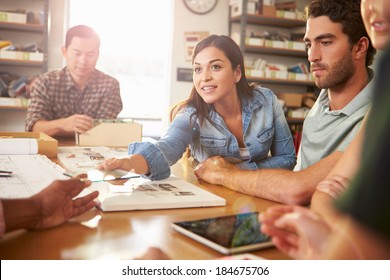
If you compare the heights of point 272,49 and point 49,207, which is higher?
point 272,49

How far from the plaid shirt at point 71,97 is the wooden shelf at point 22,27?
1.58 metres

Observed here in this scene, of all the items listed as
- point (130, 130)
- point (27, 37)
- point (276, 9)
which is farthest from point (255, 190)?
point (276, 9)

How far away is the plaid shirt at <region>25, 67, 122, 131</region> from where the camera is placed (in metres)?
2.36

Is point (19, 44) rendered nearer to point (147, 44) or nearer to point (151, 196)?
point (147, 44)

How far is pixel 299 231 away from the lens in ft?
1.53

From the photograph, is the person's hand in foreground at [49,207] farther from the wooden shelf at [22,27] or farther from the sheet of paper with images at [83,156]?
the wooden shelf at [22,27]

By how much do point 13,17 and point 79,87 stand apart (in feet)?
5.55

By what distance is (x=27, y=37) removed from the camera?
410 cm

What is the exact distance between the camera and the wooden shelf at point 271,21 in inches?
181

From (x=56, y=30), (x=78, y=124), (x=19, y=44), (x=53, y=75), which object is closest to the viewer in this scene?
(x=78, y=124)

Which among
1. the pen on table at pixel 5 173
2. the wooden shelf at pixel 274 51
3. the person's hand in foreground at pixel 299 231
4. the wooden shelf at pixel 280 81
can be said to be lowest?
the pen on table at pixel 5 173

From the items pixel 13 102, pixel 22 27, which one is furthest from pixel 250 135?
pixel 22 27

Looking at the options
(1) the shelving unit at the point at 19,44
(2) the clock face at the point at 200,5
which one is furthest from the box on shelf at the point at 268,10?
(1) the shelving unit at the point at 19,44
